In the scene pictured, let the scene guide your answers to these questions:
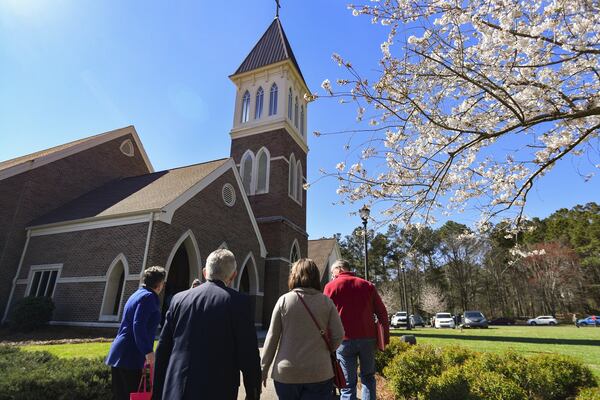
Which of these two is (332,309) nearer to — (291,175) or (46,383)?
(46,383)

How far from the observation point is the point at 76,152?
1877 cm

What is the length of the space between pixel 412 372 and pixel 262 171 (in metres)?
18.0

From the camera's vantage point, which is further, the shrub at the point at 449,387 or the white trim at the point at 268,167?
the white trim at the point at 268,167

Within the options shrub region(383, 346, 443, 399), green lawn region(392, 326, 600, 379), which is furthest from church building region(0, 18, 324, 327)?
shrub region(383, 346, 443, 399)

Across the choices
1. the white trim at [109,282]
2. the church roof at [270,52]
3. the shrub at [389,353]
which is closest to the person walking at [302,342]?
the shrub at [389,353]

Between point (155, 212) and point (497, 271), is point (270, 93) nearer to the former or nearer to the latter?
point (155, 212)

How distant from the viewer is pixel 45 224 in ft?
50.6

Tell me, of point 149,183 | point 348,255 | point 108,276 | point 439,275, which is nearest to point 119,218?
point 108,276

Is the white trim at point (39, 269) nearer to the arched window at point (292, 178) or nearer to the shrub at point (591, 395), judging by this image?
the arched window at point (292, 178)

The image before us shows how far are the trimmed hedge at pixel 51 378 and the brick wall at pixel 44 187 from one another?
43.3 ft

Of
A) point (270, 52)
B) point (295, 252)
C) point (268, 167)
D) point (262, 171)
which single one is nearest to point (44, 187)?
point (262, 171)

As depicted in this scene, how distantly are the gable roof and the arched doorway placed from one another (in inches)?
651

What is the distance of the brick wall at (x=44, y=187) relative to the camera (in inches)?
607

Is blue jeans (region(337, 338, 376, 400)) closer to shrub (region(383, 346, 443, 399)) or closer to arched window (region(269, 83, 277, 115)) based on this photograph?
shrub (region(383, 346, 443, 399))
